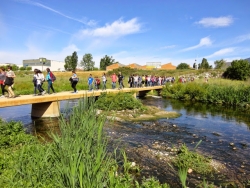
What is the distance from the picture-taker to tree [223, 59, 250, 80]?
155 ft

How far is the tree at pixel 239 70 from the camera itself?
47.2 metres

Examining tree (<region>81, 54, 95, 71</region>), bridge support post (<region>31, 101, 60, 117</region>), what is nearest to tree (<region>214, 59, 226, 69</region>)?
tree (<region>81, 54, 95, 71</region>)

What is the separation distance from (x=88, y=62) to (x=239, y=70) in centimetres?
7885

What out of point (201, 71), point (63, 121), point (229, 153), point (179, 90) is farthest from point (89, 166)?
point (201, 71)

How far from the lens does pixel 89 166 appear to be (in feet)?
11.3

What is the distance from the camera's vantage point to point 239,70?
47.6m

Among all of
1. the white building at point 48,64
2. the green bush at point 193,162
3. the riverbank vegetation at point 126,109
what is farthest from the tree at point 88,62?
the green bush at point 193,162

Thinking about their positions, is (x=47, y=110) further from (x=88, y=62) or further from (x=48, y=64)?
(x=48, y=64)

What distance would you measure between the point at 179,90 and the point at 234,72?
28355 millimetres

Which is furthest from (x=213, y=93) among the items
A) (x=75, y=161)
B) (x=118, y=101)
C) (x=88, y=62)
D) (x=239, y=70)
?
(x=88, y=62)

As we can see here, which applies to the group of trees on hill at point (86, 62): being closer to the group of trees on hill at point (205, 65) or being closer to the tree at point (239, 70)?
the group of trees on hill at point (205, 65)

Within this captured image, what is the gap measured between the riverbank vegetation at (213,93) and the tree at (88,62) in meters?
85.6

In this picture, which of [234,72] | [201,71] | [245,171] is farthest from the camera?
[201,71]

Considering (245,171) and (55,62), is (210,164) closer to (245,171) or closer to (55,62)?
(245,171)
